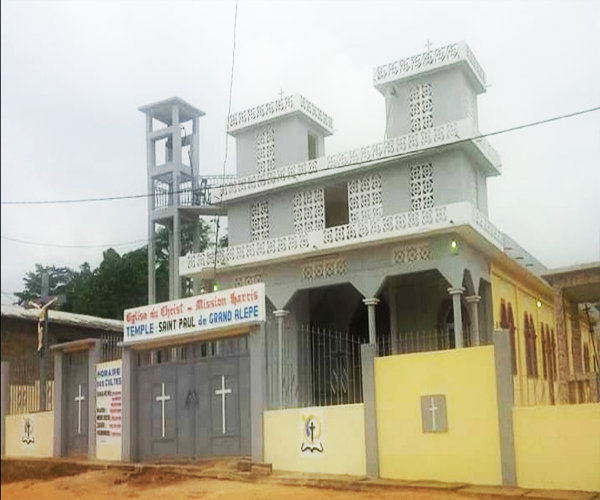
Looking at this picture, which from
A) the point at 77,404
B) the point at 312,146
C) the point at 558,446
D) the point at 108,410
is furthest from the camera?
the point at 312,146

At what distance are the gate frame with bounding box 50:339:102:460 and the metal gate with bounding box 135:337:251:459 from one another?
93 centimetres

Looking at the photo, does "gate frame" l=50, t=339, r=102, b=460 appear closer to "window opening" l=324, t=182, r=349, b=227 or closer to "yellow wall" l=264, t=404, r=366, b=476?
"yellow wall" l=264, t=404, r=366, b=476

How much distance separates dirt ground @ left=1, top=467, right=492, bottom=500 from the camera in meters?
8.91

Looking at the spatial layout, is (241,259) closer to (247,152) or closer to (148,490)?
(247,152)

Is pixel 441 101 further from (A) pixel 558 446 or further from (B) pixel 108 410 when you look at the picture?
(A) pixel 558 446

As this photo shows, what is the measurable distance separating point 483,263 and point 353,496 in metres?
11.5

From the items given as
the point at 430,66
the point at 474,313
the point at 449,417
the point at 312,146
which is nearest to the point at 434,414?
the point at 449,417

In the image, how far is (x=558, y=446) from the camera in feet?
29.1

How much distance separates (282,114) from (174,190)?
4.54 meters

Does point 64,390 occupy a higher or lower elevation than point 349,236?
lower

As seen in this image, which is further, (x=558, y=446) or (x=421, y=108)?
(x=421, y=108)

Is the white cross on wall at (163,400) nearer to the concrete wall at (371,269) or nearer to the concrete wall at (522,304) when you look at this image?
the concrete wall at (371,269)

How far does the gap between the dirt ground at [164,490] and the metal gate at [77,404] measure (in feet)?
4.13

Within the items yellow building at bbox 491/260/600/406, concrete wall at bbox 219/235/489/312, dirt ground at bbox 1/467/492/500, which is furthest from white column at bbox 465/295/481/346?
dirt ground at bbox 1/467/492/500
